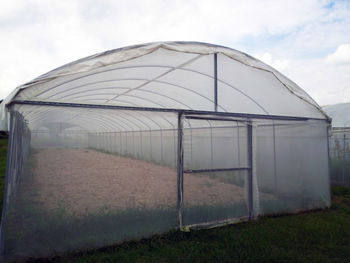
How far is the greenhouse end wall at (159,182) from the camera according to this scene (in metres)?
3.39

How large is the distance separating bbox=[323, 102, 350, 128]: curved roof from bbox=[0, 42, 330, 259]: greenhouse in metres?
7.40

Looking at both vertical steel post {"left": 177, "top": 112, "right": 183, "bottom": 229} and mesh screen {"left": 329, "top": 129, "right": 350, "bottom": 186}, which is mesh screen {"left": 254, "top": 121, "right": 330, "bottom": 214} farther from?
mesh screen {"left": 329, "top": 129, "right": 350, "bottom": 186}

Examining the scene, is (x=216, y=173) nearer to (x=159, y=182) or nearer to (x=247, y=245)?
(x=159, y=182)

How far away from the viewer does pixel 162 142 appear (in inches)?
315

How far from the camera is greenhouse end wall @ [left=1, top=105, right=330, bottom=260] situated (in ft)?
11.1

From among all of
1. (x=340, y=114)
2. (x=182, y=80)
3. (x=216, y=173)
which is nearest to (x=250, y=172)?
(x=216, y=173)

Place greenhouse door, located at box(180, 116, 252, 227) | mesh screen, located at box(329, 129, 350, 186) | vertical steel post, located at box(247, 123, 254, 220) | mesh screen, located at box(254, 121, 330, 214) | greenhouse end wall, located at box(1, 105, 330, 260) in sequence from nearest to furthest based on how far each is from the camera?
greenhouse end wall, located at box(1, 105, 330, 260) < greenhouse door, located at box(180, 116, 252, 227) < vertical steel post, located at box(247, 123, 254, 220) < mesh screen, located at box(254, 121, 330, 214) < mesh screen, located at box(329, 129, 350, 186)

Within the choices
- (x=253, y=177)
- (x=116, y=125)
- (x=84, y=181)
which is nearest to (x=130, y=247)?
(x=84, y=181)

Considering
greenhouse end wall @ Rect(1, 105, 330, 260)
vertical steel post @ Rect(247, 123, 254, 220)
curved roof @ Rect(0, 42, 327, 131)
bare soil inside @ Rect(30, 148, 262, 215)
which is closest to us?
greenhouse end wall @ Rect(1, 105, 330, 260)

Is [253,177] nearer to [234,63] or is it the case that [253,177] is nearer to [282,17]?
[234,63]

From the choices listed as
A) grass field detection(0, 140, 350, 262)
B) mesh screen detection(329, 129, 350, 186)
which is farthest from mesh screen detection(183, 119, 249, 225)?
mesh screen detection(329, 129, 350, 186)

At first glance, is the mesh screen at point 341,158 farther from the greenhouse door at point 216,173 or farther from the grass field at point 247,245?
the greenhouse door at point 216,173

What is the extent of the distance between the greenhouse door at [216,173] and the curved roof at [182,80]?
67 cm

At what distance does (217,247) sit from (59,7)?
5.38 m
